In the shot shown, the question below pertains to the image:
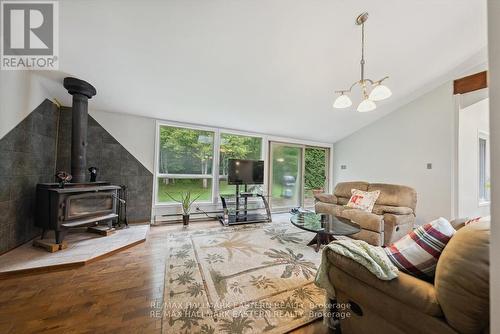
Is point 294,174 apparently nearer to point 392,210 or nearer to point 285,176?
point 285,176

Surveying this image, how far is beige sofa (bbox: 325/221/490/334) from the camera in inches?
29.4

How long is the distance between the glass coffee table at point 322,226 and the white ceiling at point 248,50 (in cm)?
223

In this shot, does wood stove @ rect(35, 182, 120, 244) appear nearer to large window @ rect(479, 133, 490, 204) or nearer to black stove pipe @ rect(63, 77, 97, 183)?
black stove pipe @ rect(63, 77, 97, 183)

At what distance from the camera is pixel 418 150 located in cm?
410

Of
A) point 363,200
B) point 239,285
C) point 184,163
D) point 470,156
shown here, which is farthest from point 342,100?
point 470,156

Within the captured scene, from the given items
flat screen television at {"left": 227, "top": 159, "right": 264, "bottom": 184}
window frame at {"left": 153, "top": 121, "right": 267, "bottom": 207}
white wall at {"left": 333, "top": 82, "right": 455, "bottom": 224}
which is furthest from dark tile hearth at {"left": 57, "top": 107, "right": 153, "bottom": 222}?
white wall at {"left": 333, "top": 82, "right": 455, "bottom": 224}

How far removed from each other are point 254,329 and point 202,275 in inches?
32.6

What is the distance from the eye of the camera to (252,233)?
10.7ft

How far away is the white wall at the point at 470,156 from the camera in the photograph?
3.60 metres

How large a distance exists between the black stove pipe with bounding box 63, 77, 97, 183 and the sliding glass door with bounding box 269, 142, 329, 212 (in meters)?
3.73

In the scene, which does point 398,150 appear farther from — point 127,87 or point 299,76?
point 127,87

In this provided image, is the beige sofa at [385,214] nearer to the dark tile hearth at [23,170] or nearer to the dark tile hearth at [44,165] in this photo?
the dark tile hearth at [44,165]

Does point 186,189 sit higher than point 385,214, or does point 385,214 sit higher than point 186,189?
point 186,189

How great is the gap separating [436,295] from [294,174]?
180 inches
